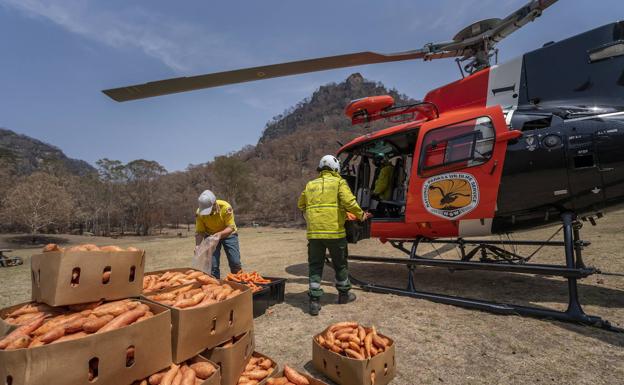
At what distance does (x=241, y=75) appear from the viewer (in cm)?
505

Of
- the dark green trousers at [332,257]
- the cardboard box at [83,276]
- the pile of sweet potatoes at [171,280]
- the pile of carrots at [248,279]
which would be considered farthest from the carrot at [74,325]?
the dark green trousers at [332,257]

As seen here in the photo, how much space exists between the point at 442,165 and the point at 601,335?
2.81 metres

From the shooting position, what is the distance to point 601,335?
11.4ft

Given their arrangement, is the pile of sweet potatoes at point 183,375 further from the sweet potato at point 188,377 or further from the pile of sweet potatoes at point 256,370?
the pile of sweet potatoes at point 256,370

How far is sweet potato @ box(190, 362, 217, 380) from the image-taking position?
88.6 inches

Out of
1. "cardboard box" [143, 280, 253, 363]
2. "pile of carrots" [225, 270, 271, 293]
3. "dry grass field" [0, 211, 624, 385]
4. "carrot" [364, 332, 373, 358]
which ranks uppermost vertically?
"cardboard box" [143, 280, 253, 363]

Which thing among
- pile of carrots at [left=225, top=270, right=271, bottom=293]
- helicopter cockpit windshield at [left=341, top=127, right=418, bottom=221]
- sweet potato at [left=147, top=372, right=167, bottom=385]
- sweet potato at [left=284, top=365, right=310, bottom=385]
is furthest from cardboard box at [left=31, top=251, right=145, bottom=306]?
helicopter cockpit windshield at [left=341, top=127, right=418, bottom=221]

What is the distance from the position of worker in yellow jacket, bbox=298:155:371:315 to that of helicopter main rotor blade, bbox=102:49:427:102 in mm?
1929

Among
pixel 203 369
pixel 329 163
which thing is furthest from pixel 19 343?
pixel 329 163

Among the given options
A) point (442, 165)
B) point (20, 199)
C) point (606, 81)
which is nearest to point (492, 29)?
point (606, 81)

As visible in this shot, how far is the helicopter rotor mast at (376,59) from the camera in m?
4.66

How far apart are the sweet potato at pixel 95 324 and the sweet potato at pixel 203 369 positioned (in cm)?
69

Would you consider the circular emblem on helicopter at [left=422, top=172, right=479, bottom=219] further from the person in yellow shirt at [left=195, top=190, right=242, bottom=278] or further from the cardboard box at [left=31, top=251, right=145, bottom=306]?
the cardboard box at [left=31, top=251, right=145, bottom=306]

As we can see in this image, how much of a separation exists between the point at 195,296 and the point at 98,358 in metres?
0.95
